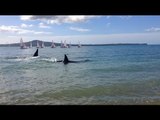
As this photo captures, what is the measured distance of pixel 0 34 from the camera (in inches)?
1478
